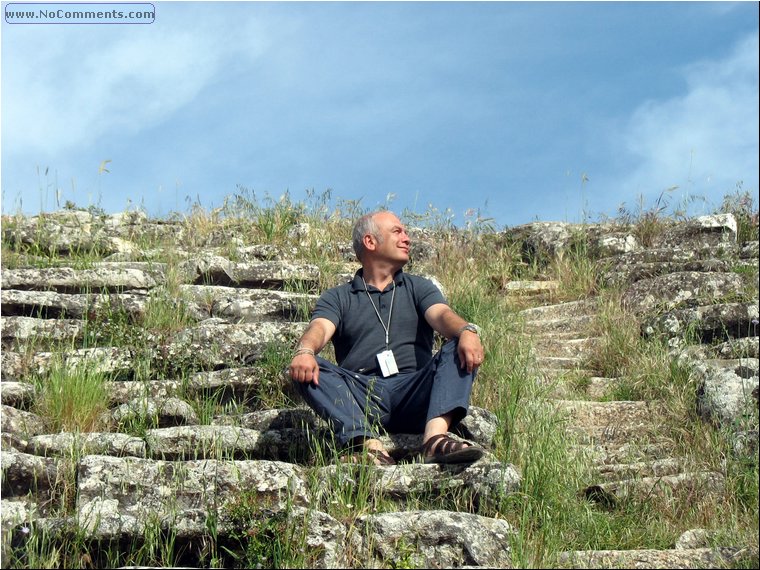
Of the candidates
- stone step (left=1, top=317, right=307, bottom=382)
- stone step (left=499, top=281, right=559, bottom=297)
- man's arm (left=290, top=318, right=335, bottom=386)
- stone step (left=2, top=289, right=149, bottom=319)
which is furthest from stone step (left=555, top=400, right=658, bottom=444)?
stone step (left=2, top=289, right=149, bottom=319)

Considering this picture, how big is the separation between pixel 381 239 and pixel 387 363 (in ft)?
3.33

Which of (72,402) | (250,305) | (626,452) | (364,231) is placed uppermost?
(364,231)

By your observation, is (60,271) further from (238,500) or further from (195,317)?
(238,500)

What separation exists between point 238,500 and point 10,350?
143 inches

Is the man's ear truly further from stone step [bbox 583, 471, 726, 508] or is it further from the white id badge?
stone step [bbox 583, 471, 726, 508]

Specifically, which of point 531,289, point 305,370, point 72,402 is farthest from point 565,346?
point 72,402

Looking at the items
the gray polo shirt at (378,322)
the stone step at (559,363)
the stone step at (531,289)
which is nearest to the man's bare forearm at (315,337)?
the gray polo shirt at (378,322)

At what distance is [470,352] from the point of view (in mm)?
5848

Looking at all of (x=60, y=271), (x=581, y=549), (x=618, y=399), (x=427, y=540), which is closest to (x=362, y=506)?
(x=427, y=540)

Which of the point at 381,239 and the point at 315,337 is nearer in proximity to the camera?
the point at 315,337

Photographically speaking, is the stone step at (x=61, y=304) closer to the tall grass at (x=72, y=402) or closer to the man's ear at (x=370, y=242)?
the tall grass at (x=72, y=402)

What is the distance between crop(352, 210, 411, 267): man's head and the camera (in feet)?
23.1

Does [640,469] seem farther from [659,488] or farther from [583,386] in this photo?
[583,386]

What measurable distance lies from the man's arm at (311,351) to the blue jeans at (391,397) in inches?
3.9
